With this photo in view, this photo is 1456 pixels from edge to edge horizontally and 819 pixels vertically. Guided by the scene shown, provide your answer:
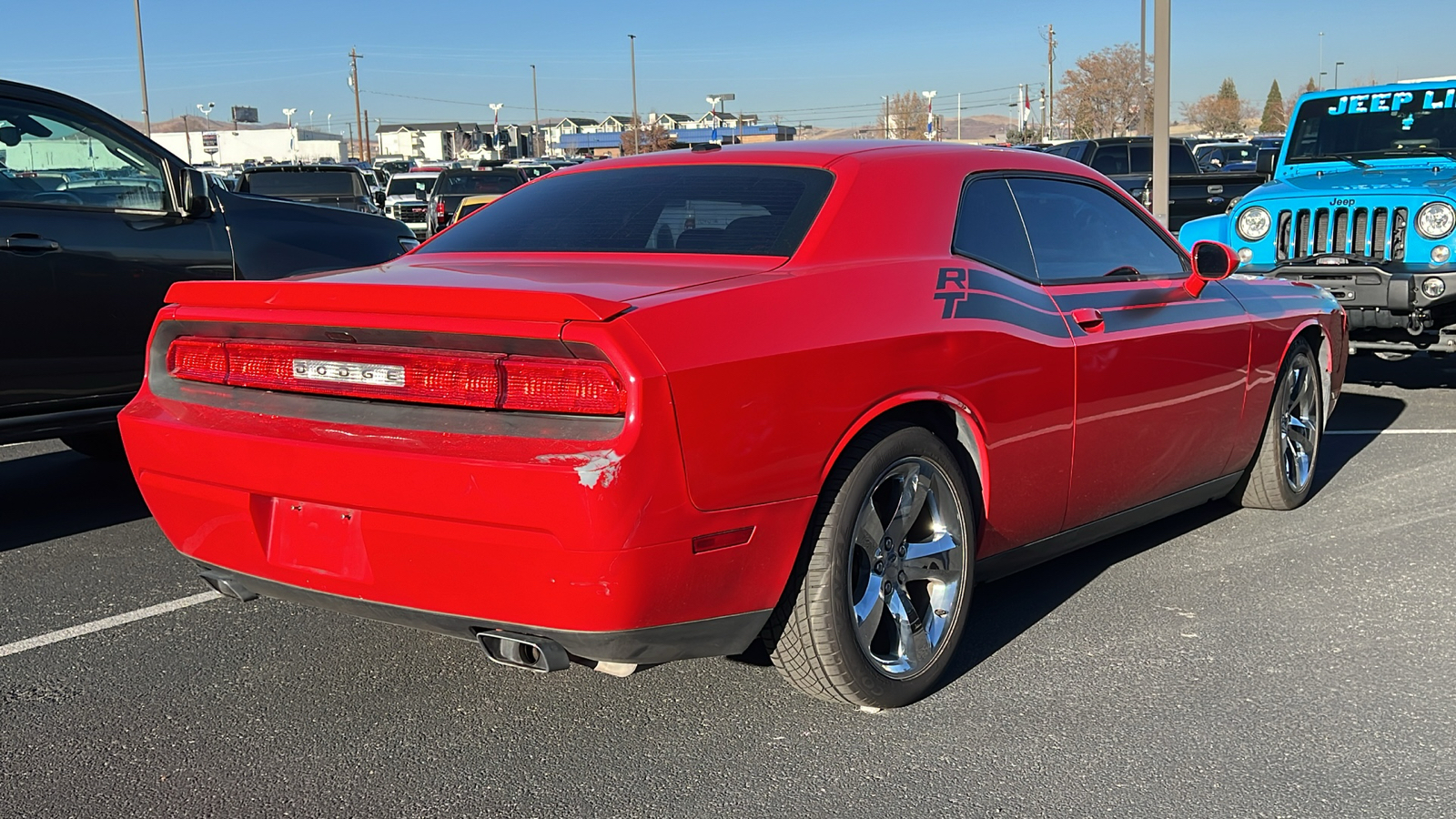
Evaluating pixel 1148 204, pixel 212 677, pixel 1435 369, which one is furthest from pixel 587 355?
pixel 1148 204

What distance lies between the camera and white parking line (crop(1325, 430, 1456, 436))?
24.7 feet

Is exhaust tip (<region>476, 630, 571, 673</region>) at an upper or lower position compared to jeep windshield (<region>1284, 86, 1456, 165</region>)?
lower

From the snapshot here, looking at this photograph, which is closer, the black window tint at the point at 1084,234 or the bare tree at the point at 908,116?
the black window tint at the point at 1084,234

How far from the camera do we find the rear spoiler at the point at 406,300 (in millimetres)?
2936

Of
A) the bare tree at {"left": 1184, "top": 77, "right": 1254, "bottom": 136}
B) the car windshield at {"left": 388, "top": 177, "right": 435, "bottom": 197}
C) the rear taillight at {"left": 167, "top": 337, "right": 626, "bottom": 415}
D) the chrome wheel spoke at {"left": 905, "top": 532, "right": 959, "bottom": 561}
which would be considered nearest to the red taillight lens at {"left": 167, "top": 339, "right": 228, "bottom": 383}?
the rear taillight at {"left": 167, "top": 337, "right": 626, "bottom": 415}

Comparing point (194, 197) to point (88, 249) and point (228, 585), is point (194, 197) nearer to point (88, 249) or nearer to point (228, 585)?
point (88, 249)

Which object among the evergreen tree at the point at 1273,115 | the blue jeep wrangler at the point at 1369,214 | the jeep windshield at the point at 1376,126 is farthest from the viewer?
the evergreen tree at the point at 1273,115

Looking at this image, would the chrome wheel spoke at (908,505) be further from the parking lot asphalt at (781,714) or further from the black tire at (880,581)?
the parking lot asphalt at (781,714)

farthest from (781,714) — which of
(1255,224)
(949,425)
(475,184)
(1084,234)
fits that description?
(475,184)

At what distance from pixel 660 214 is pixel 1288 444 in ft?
10.3

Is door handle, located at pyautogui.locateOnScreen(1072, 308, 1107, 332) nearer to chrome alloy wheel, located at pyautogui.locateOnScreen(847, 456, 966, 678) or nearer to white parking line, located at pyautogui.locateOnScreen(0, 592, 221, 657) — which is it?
chrome alloy wheel, located at pyautogui.locateOnScreen(847, 456, 966, 678)

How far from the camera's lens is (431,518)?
2.99 metres

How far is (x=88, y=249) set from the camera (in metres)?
5.71

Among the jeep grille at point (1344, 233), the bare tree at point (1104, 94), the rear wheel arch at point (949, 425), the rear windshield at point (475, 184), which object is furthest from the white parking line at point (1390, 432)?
the bare tree at point (1104, 94)
